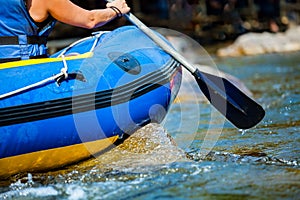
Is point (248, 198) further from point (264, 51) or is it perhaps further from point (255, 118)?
point (264, 51)

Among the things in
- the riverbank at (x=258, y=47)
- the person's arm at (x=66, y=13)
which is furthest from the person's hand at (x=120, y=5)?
the riverbank at (x=258, y=47)

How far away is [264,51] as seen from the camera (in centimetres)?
1326

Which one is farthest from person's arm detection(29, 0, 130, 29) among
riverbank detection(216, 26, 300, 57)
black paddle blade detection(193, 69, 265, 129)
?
riverbank detection(216, 26, 300, 57)

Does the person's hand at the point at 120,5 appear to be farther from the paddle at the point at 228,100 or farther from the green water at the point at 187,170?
the green water at the point at 187,170

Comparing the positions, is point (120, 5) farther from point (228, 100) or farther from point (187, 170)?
point (187, 170)

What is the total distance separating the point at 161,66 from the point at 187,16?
9.99m

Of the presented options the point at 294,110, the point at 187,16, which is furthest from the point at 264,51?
the point at 294,110

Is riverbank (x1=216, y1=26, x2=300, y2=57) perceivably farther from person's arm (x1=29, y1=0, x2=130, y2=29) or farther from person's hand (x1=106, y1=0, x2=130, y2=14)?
person's arm (x1=29, y1=0, x2=130, y2=29)

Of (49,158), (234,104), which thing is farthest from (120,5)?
(49,158)

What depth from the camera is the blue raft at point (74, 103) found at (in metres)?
3.57

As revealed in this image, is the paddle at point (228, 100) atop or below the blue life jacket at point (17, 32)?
below

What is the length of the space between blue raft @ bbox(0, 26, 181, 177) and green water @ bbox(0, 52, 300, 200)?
0.12 metres

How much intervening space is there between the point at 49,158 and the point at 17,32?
0.78 meters

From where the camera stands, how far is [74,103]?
12.2 feet
